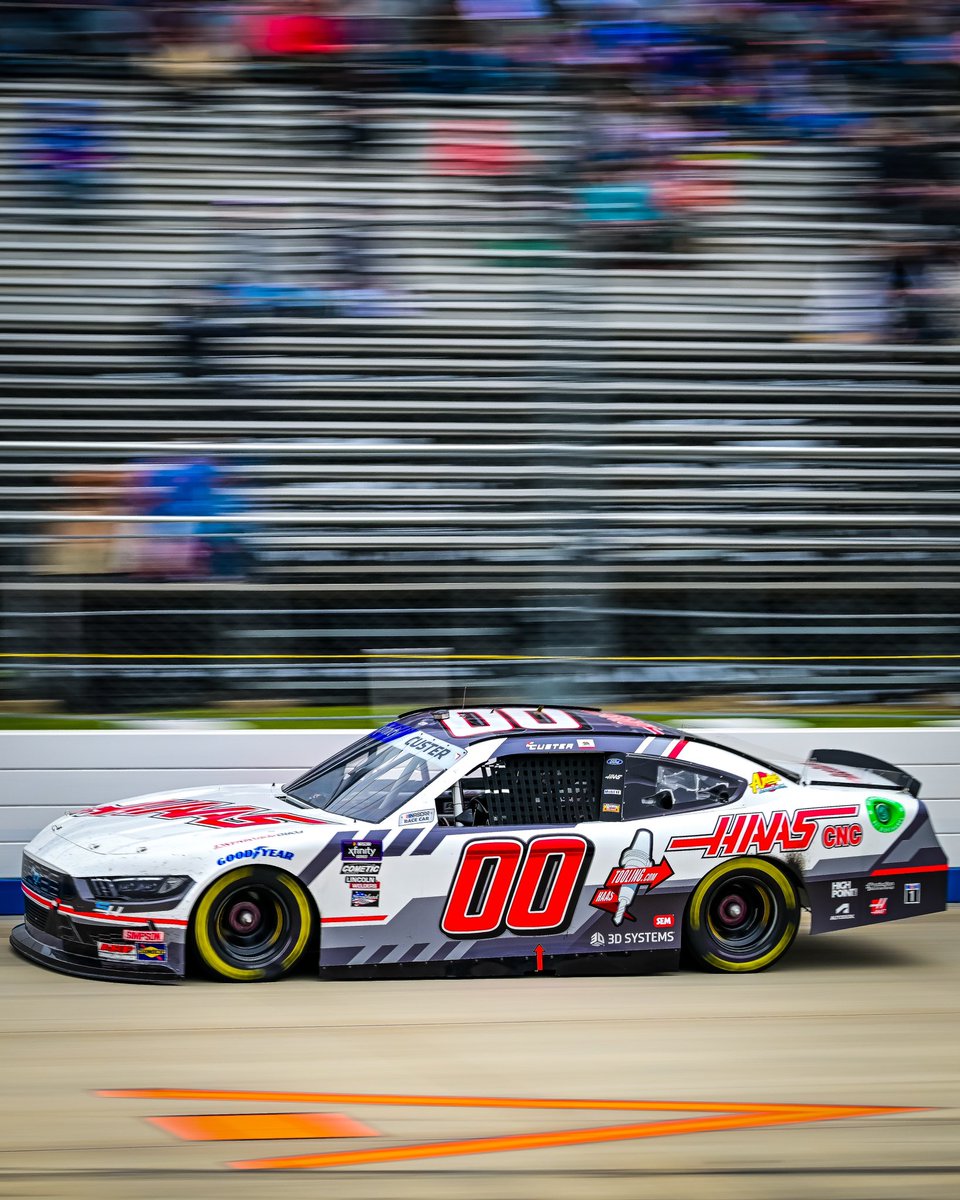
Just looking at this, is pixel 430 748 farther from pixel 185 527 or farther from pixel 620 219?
pixel 620 219

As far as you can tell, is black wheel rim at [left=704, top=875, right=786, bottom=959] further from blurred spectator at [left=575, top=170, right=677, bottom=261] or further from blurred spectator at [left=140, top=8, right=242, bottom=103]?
blurred spectator at [left=140, top=8, right=242, bottom=103]

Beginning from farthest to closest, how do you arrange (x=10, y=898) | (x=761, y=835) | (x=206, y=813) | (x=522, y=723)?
(x=10, y=898) < (x=522, y=723) < (x=761, y=835) < (x=206, y=813)

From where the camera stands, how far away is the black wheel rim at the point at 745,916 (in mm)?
6613

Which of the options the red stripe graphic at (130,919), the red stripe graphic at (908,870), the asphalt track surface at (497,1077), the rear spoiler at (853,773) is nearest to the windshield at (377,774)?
the asphalt track surface at (497,1077)

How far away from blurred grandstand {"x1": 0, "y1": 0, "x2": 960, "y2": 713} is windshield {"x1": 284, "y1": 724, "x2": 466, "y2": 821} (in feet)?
4.50

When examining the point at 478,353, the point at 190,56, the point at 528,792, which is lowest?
the point at 528,792

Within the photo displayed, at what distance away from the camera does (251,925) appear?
20.1 ft

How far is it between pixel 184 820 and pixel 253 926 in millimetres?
577

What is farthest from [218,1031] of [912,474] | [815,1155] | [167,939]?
[912,474]

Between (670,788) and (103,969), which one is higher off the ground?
(670,788)

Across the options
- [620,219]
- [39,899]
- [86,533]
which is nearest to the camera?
[39,899]

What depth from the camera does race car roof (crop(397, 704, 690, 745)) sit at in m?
6.66

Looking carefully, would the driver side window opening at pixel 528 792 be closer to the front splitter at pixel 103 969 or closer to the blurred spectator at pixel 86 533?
the front splitter at pixel 103 969

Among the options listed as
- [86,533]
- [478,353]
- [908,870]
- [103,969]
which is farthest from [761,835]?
[478,353]
